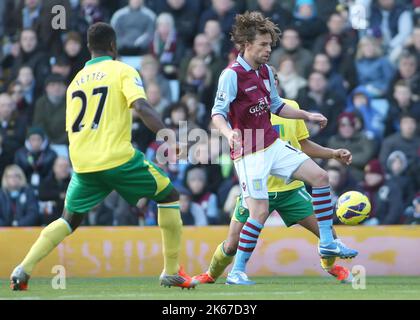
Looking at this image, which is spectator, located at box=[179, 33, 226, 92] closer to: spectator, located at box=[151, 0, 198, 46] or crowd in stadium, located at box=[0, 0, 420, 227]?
crowd in stadium, located at box=[0, 0, 420, 227]

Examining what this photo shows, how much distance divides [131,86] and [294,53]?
648cm

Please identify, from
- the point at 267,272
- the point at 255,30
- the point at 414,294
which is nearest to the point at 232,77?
the point at 255,30

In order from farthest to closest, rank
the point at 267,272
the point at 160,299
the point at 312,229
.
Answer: the point at 267,272 < the point at 312,229 < the point at 160,299

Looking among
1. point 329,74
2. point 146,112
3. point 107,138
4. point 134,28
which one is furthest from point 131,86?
point 134,28

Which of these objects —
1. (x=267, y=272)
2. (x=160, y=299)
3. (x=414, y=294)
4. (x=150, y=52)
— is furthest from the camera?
(x=150, y=52)

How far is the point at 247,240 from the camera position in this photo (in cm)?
973

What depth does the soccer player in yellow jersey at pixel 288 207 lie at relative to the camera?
10.2 m

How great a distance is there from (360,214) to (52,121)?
5552 millimetres

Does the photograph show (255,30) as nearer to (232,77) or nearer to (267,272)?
(232,77)

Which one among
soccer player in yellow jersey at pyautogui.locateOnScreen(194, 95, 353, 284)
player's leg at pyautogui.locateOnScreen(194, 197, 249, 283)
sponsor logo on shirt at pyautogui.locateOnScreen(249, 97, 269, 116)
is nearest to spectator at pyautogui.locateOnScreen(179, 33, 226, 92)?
soccer player in yellow jersey at pyautogui.locateOnScreen(194, 95, 353, 284)

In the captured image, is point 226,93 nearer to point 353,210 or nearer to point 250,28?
point 250,28

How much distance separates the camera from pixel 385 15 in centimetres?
1531

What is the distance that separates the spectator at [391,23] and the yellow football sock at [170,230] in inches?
278

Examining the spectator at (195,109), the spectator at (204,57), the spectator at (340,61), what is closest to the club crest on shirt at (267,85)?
the spectator at (195,109)
